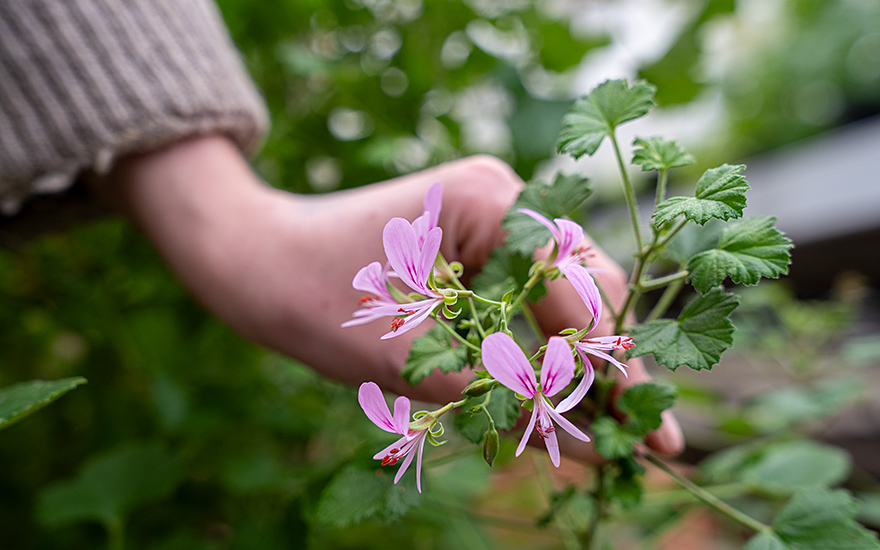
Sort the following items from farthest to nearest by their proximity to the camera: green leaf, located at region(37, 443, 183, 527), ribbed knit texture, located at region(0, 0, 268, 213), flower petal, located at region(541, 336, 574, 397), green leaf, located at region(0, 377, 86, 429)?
green leaf, located at region(37, 443, 183, 527) → ribbed knit texture, located at region(0, 0, 268, 213) → green leaf, located at region(0, 377, 86, 429) → flower petal, located at region(541, 336, 574, 397)

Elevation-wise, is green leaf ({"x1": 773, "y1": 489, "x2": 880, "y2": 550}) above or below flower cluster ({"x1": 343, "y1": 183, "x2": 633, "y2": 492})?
below

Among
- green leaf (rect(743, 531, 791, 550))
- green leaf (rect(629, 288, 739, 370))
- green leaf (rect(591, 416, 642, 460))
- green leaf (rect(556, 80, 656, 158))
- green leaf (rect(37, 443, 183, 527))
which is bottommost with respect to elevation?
green leaf (rect(37, 443, 183, 527))

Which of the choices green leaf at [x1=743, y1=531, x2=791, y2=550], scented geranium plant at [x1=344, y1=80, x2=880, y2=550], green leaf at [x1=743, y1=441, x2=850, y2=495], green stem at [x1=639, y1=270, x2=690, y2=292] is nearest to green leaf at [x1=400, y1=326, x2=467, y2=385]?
scented geranium plant at [x1=344, y1=80, x2=880, y2=550]

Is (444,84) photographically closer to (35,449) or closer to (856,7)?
(35,449)

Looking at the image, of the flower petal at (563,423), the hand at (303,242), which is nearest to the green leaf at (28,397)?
the hand at (303,242)

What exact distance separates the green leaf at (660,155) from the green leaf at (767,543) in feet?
0.82

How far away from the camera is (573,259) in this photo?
27cm

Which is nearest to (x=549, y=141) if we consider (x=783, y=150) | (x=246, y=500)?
(x=246, y=500)

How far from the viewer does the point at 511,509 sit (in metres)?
1.01

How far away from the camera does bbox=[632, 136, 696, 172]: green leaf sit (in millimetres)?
290

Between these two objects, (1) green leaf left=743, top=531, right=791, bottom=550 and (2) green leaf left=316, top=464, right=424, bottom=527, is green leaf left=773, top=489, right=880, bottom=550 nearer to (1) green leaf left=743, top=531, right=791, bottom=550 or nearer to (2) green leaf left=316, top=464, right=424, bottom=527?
(1) green leaf left=743, top=531, right=791, bottom=550

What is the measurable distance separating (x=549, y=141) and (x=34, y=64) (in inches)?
20.5

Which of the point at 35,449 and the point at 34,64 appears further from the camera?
the point at 35,449

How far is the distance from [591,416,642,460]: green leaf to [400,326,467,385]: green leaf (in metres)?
0.09
